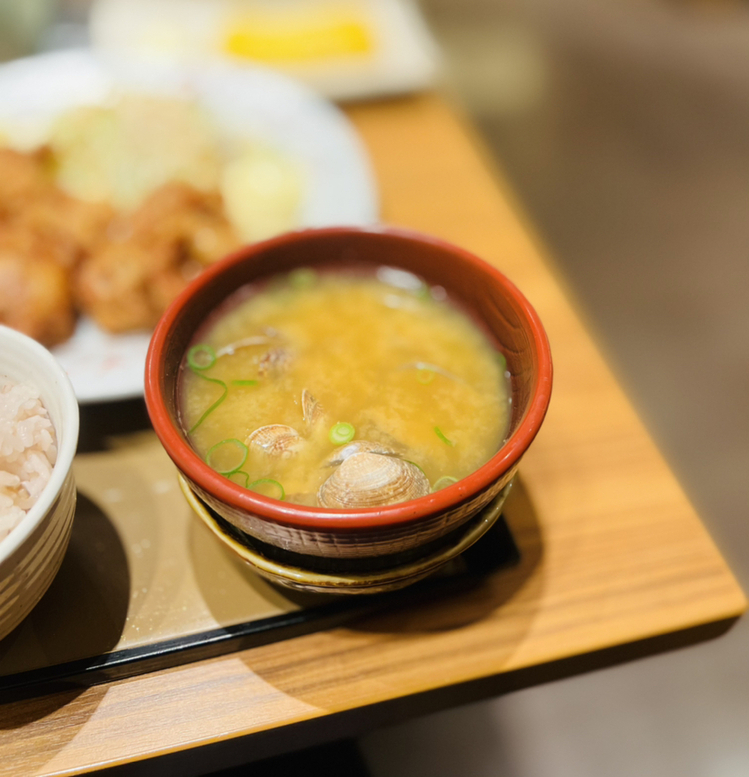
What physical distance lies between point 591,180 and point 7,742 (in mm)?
3287

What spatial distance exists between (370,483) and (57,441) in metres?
0.46

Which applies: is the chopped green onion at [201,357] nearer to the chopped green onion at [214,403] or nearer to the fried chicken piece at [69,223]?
the chopped green onion at [214,403]

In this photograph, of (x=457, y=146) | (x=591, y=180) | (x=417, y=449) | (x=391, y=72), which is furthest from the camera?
(x=591, y=180)

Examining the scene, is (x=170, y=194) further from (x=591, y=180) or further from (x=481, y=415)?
(x=591, y=180)

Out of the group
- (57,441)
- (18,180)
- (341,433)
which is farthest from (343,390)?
(18,180)

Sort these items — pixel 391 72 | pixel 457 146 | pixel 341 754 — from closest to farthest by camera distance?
1. pixel 341 754
2. pixel 457 146
3. pixel 391 72

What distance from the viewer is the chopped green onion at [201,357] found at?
104 cm

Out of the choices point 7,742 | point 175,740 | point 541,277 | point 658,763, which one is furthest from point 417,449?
point 658,763

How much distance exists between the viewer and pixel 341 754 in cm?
133

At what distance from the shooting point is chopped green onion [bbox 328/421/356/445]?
0.97 metres

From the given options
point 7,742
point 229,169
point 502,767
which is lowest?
point 502,767

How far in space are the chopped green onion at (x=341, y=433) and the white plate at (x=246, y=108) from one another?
30.6 inches

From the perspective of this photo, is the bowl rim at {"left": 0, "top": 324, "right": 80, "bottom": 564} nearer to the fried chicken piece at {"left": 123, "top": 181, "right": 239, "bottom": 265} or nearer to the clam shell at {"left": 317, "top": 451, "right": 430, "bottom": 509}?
the clam shell at {"left": 317, "top": 451, "right": 430, "bottom": 509}

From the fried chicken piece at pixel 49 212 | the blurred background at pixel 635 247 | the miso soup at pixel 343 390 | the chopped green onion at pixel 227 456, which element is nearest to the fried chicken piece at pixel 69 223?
the fried chicken piece at pixel 49 212
